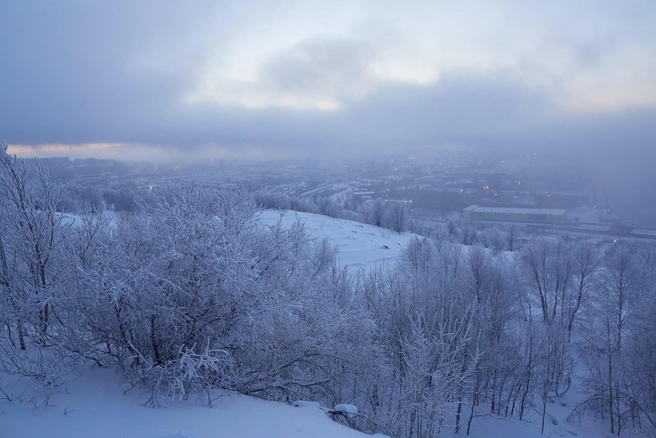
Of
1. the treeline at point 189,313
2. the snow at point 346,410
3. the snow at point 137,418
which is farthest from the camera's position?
the snow at point 346,410

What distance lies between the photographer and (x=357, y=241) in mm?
31859

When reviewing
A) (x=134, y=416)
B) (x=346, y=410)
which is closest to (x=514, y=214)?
(x=346, y=410)

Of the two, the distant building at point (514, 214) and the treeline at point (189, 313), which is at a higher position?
the treeline at point (189, 313)

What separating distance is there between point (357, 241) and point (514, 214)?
23.4m

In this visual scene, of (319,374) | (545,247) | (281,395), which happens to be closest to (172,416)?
(281,395)

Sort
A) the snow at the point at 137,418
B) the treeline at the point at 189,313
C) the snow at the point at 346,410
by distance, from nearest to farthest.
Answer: the snow at the point at 137,418 → the treeline at the point at 189,313 → the snow at the point at 346,410

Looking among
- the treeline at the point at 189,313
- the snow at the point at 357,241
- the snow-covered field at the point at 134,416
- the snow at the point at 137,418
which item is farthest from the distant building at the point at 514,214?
the snow at the point at 137,418

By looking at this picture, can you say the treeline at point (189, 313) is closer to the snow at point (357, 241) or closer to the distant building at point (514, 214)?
the snow at point (357, 241)

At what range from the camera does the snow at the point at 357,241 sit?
86.2 feet

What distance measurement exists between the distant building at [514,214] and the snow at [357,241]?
12187mm

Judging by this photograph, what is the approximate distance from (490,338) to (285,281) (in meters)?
11.1

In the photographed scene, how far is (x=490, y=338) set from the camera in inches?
541

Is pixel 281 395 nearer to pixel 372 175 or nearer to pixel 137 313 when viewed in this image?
pixel 137 313

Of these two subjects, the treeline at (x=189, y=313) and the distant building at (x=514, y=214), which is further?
the distant building at (x=514, y=214)
